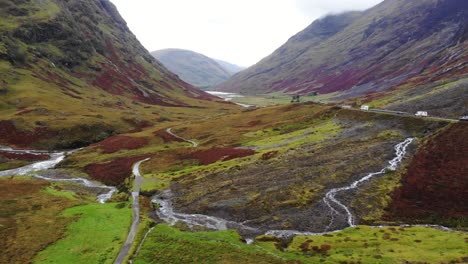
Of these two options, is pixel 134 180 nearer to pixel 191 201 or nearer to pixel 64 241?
pixel 191 201

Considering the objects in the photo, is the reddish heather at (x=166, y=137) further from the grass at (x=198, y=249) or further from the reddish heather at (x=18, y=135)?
the grass at (x=198, y=249)

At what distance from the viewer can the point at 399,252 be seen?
47125 millimetres

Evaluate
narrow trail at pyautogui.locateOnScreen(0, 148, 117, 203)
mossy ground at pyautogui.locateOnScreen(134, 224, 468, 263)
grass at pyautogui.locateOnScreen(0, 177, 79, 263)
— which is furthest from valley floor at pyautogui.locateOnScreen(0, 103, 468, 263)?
narrow trail at pyautogui.locateOnScreen(0, 148, 117, 203)

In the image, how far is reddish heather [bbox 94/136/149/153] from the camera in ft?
439

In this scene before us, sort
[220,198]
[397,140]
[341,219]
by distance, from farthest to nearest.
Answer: [397,140], [220,198], [341,219]

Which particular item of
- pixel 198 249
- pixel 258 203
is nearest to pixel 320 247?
pixel 198 249

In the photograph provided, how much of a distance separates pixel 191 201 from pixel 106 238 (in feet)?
71.6

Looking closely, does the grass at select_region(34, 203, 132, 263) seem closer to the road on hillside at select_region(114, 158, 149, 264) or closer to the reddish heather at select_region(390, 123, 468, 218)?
the road on hillside at select_region(114, 158, 149, 264)

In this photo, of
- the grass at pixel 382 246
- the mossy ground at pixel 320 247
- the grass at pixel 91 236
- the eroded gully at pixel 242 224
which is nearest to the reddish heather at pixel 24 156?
the eroded gully at pixel 242 224

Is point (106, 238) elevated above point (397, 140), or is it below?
below

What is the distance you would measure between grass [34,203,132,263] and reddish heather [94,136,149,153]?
65.6m

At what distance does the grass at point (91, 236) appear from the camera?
49.5 metres

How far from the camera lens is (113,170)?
10606cm

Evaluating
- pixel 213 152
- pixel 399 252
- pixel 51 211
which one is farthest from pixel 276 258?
pixel 213 152
